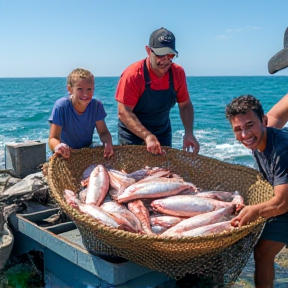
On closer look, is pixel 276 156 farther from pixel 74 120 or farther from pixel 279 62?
pixel 74 120

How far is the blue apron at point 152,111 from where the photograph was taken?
5547 mm

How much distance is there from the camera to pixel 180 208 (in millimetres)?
4215

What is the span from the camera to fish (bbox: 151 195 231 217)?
13.7 feet

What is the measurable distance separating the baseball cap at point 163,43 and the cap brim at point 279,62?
1.41 meters

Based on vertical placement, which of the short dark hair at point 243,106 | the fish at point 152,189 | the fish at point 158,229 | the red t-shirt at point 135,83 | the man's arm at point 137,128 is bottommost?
the fish at point 158,229

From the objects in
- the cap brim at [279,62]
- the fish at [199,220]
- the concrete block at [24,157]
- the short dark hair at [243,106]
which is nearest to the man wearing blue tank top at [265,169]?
the short dark hair at [243,106]

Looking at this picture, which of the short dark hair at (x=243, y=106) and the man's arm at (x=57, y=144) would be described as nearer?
the short dark hair at (x=243, y=106)

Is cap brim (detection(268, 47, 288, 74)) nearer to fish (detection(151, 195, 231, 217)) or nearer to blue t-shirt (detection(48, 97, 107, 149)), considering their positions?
fish (detection(151, 195, 231, 217))

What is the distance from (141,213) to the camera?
4.17 m

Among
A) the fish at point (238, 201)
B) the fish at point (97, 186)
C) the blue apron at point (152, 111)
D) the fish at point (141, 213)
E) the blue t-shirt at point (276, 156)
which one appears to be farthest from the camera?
the blue apron at point (152, 111)

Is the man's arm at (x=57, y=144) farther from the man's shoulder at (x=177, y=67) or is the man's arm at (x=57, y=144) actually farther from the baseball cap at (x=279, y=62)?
the baseball cap at (x=279, y=62)

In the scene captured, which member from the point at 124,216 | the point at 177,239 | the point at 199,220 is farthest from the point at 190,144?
the point at 177,239

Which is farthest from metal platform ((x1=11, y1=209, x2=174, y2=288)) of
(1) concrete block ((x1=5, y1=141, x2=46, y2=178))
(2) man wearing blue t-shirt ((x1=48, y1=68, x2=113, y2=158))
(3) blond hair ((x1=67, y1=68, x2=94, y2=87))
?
(1) concrete block ((x1=5, y1=141, x2=46, y2=178))

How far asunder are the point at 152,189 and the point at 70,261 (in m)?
1.07
